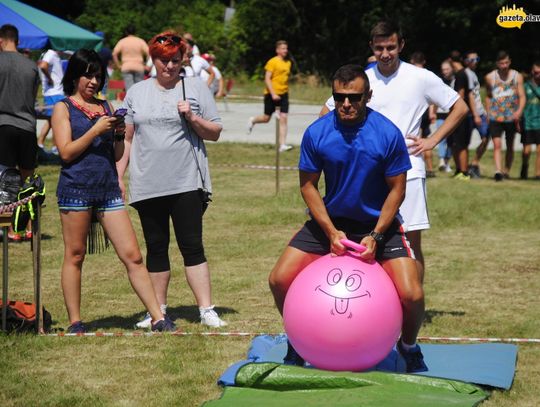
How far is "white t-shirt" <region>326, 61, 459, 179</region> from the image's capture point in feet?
22.1

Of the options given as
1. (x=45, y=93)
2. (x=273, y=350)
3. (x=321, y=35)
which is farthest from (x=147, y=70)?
(x=321, y=35)

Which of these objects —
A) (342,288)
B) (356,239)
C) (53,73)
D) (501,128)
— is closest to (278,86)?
(53,73)

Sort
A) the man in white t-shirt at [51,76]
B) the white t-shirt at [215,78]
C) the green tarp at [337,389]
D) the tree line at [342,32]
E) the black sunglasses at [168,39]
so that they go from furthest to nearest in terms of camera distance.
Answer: the tree line at [342,32] < the white t-shirt at [215,78] < the man in white t-shirt at [51,76] < the black sunglasses at [168,39] < the green tarp at [337,389]

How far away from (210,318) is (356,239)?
190 centimetres

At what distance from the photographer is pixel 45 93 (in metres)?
17.6

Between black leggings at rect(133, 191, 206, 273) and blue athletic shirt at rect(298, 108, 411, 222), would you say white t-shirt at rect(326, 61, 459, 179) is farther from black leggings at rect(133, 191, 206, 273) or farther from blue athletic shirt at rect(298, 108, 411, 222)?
black leggings at rect(133, 191, 206, 273)

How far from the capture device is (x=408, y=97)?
674 centimetres

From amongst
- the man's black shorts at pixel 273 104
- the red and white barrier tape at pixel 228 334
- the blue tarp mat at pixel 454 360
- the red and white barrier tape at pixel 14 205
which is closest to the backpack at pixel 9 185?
the red and white barrier tape at pixel 14 205

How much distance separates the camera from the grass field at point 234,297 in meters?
5.91

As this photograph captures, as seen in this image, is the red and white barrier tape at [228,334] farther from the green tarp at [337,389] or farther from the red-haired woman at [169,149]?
the green tarp at [337,389]

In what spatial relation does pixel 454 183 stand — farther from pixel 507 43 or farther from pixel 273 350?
pixel 507 43

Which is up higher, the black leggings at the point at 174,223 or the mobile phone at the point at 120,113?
the mobile phone at the point at 120,113

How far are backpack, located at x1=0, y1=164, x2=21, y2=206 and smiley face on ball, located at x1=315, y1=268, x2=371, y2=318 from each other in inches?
110

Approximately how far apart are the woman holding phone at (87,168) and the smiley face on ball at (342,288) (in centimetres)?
192
